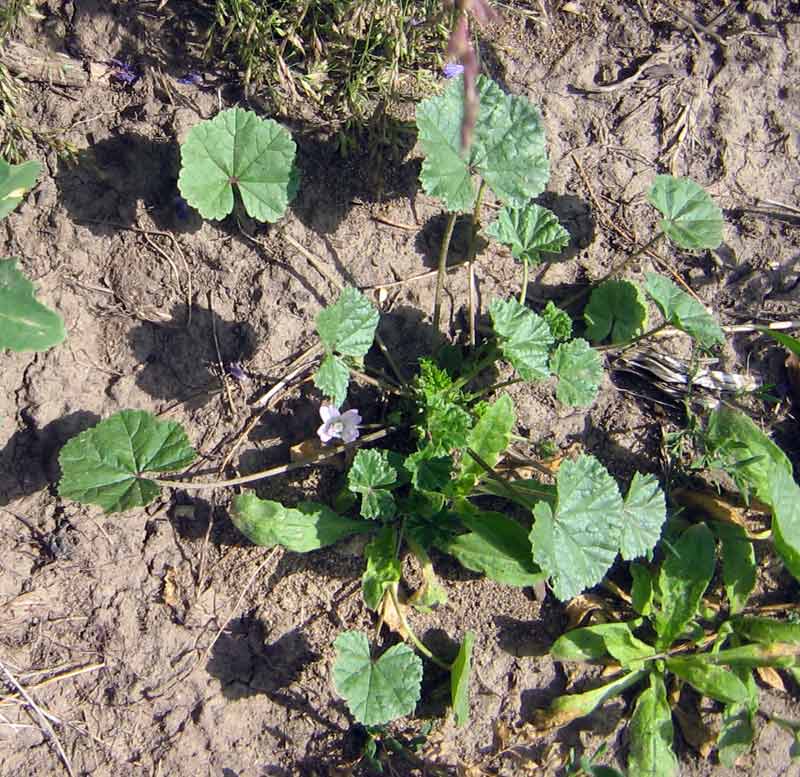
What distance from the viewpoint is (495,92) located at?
304 cm

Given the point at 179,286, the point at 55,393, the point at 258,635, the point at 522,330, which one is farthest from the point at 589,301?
the point at 55,393

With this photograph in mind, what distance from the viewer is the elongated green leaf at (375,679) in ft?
9.55

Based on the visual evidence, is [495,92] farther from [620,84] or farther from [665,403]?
[665,403]

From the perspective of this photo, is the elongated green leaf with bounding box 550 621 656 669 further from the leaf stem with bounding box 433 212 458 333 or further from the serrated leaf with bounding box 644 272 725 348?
the leaf stem with bounding box 433 212 458 333

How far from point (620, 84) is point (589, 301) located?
3.38 feet

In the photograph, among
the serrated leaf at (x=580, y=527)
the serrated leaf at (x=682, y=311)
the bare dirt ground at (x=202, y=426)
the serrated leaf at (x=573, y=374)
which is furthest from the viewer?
the serrated leaf at (x=682, y=311)

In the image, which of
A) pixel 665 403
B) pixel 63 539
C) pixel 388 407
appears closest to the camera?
pixel 63 539

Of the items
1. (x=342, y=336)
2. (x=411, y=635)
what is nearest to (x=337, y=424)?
(x=342, y=336)

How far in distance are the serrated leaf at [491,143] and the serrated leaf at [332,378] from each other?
0.72 m

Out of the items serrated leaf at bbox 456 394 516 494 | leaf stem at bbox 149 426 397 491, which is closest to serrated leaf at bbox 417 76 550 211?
serrated leaf at bbox 456 394 516 494

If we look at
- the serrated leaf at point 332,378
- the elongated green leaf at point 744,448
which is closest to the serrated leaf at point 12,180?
the serrated leaf at point 332,378

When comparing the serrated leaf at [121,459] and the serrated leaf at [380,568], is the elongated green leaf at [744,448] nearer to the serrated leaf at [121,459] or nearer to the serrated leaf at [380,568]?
the serrated leaf at [380,568]

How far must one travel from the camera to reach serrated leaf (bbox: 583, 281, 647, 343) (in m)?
3.39

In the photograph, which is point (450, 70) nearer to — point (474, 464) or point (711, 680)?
point (474, 464)
